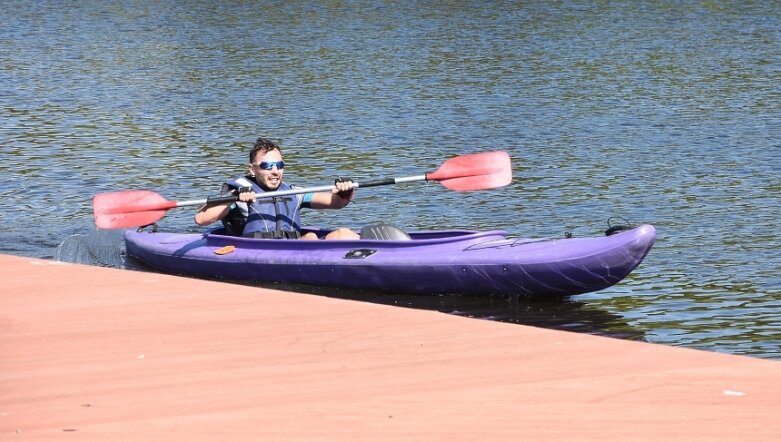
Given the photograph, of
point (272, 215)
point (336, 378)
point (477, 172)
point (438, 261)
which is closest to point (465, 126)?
point (477, 172)

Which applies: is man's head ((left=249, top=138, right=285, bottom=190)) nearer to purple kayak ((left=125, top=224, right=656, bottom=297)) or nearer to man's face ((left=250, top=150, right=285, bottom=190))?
man's face ((left=250, top=150, right=285, bottom=190))

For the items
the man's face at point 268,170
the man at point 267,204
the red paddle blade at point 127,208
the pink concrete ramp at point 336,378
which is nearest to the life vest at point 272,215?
the man at point 267,204

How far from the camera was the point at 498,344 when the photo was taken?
6.28m

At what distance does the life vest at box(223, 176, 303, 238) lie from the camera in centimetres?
1120

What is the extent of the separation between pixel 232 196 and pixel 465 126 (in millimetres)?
9640

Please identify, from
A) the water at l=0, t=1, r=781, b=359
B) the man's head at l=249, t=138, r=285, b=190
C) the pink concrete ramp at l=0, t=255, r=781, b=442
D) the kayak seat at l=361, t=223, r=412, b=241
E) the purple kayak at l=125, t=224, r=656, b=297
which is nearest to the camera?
the pink concrete ramp at l=0, t=255, r=781, b=442

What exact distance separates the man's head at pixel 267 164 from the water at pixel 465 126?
1.36 m

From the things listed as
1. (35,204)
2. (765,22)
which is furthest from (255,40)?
(35,204)

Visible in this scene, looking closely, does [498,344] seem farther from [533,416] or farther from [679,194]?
[679,194]

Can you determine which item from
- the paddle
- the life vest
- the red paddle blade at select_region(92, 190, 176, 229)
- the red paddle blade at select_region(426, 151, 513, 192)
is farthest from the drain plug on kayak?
the red paddle blade at select_region(92, 190, 176, 229)

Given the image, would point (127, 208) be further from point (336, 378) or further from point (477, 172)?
point (336, 378)

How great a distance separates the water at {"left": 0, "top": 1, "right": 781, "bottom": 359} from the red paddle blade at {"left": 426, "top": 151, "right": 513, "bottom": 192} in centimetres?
126

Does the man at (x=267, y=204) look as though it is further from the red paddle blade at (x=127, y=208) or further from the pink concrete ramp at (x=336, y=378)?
the pink concrete ramp at (x=336, y=378)

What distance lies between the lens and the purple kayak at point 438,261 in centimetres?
984
